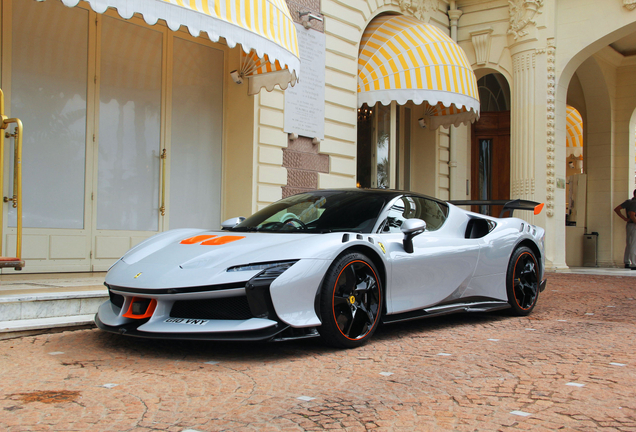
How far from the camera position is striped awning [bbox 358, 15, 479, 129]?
421 inches

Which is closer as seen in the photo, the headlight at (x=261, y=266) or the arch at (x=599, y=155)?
the headlight at (x=261, y=266)

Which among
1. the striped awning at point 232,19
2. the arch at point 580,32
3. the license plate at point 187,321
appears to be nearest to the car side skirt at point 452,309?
the license plate at point 187,321

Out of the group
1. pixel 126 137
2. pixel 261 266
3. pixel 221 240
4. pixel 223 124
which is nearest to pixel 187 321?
pixel 261 266

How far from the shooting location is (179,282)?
3752 mm

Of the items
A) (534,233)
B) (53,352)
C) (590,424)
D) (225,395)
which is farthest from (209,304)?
(534,233)

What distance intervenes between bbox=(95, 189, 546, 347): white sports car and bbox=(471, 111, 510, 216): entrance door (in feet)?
34.9

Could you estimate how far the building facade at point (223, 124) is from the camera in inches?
293

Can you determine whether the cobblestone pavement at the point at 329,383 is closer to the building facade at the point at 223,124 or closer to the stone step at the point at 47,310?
the stone step at the point at 47,310

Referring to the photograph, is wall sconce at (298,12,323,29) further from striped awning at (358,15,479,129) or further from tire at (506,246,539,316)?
tire at (506,246,539,316)

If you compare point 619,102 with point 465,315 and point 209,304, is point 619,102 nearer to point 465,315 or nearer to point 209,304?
point 465,315

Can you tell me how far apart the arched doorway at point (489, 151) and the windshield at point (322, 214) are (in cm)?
1134

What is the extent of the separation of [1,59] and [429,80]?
6759 mm

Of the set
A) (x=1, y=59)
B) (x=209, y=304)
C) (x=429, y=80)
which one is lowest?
(x=209, y=304)

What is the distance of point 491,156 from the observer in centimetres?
1605
